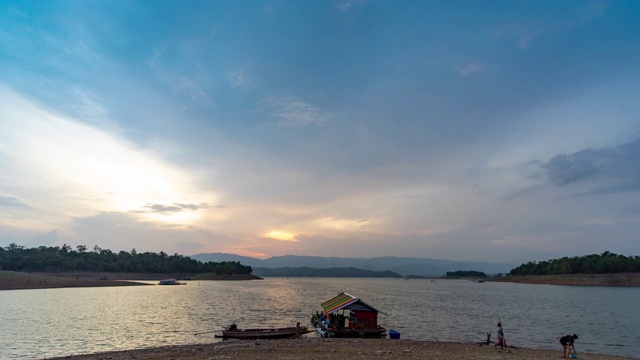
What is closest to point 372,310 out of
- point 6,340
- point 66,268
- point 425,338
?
point 425,338

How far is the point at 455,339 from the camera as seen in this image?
37.5 metres

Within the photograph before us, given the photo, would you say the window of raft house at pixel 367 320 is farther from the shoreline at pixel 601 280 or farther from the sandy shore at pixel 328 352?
the shoreline at pixel 601 280

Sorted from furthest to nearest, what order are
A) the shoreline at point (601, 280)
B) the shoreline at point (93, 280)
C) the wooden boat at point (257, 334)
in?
the shoreline at point (601, 280) < the shoreline at point (93, 280) < the wooden boat at point (257, 334)

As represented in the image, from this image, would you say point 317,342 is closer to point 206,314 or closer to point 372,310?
point 372,310

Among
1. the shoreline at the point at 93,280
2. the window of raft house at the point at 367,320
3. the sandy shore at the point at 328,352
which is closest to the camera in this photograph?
the sandy shore at the point at 328,352

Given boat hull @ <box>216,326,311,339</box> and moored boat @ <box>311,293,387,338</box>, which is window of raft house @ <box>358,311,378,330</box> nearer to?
moored boat @ <box>311,293,387,338</box>

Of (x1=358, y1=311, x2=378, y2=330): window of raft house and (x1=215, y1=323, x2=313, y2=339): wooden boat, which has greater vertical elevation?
(x1=358, y1=311, x2=378, y2=330): window of raft house

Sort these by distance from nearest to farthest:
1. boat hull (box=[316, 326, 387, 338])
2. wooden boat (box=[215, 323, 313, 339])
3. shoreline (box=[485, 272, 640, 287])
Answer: wooden boat (box=[215, 323, 313, 339]) → boat hull (box=[316, 326, 387, 338]) → shoreline (box=[485, 272, 640, 287])

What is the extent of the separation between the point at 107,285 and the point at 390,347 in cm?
14291

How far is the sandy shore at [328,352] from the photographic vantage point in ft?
81.8

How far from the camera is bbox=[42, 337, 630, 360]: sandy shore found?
2494 cm

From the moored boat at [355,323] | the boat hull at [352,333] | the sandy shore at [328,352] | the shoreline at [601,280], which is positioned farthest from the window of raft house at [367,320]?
the shoreline at [601,280]

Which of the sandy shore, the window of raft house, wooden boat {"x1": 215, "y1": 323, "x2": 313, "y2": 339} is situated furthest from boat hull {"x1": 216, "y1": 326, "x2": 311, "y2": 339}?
the window of raft house

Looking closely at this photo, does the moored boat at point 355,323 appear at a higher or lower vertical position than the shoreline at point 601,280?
higher
